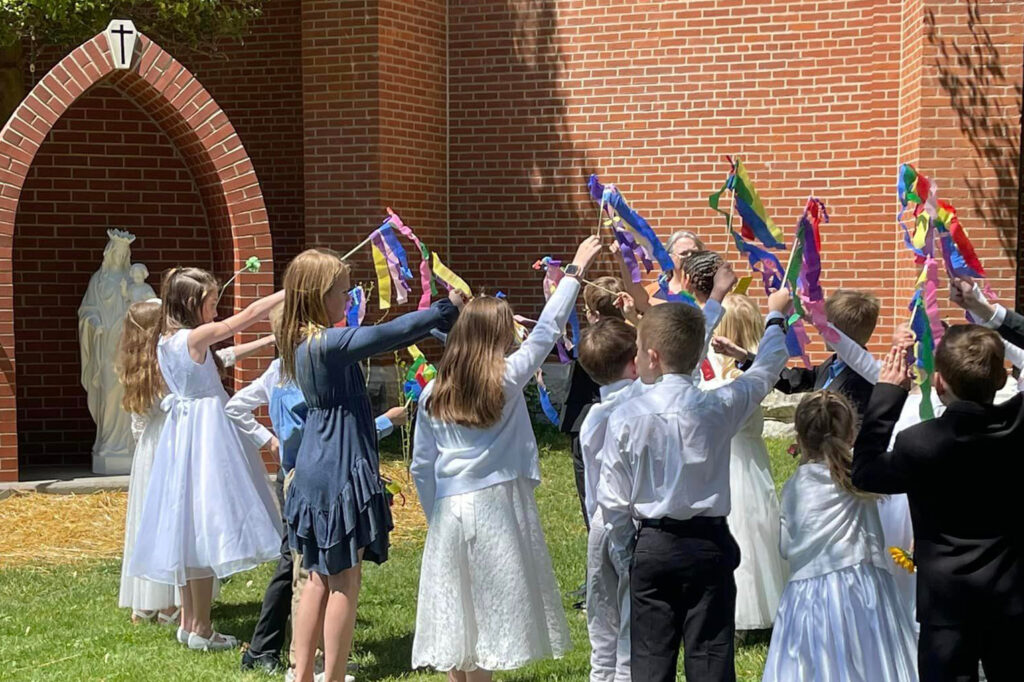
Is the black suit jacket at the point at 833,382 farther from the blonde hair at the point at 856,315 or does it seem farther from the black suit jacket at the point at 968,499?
the black suit jacket at the point at 968,499

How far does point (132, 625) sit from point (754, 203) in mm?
3723

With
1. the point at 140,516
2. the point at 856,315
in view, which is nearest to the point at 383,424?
the point at 140,516

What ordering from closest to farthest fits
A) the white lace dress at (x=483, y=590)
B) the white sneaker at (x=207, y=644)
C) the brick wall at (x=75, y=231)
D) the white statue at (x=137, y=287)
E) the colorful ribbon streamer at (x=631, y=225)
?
1. the white lace dress at (x=483, y=590)
2. the colorful ribbon streamer at (x=631, y=225)
3. the white sneaker at (x=207, y=644)
4. the white statue at (x=137, y=287)
5. the brick wall at (x=75, y=231)

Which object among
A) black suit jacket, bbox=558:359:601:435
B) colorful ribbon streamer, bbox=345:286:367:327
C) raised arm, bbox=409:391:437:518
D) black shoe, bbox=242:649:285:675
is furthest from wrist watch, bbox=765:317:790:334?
black shoe, bbox=242:649:285:675

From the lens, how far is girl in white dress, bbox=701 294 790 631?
5.86 m

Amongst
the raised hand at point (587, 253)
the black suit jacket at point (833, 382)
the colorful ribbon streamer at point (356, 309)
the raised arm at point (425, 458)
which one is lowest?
the raised arm at point (425, 458)

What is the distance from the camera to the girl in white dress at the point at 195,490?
5.87m

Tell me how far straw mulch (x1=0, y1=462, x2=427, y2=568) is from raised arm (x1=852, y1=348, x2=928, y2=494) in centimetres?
483

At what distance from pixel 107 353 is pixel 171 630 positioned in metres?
4.60

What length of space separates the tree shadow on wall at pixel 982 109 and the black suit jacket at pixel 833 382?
548 centimetres

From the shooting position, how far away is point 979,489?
3.77 metres

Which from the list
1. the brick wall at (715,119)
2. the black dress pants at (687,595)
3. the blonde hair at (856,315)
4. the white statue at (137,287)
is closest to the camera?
the black dress pants at (687,595)

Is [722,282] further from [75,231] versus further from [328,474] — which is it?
[75,231]

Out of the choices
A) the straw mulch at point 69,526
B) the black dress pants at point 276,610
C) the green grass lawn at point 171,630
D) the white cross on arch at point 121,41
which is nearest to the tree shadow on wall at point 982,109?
the green grass lawn at point 171,630
